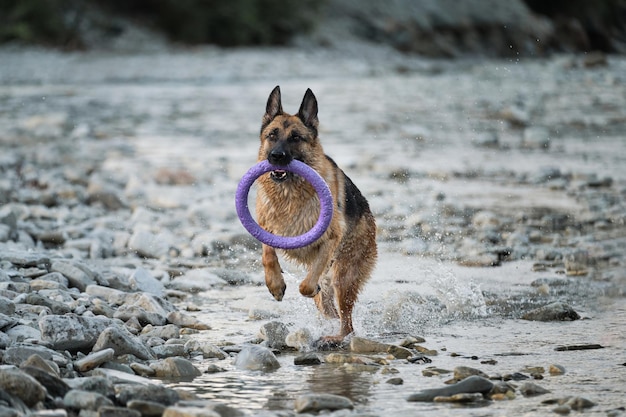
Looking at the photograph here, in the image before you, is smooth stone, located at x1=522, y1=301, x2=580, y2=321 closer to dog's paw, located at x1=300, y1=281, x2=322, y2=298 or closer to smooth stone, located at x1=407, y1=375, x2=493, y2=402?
dog's paw, located at x1=300, y1=281, x2=322, y2=298

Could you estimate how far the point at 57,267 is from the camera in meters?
7.38

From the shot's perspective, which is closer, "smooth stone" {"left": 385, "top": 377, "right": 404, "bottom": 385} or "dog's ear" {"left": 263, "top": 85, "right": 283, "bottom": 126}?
"smooth stone" {"left": 385, "top": 377, "right": 404, "bottom": 385}

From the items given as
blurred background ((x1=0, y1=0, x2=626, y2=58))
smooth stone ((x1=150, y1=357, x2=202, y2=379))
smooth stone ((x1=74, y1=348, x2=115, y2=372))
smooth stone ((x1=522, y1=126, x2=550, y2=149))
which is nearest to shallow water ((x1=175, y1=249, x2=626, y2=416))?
smooth stone ((x1=150, y1=357, x2=202, y2=379))

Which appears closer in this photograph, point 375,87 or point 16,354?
point 16,354

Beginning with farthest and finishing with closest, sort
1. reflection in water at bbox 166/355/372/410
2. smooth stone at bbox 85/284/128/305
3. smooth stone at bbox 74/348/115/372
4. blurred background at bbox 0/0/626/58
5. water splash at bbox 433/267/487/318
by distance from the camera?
blurred background at bbox 0/0/626/58 → water splash at bbox 433/267/487/318 → smooth stone at bbox 85/284/128/305 → smooth stone at bbox 74/348/115/372 → reflection in water at bbox 166/355/372/410

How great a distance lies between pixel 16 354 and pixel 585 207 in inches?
321

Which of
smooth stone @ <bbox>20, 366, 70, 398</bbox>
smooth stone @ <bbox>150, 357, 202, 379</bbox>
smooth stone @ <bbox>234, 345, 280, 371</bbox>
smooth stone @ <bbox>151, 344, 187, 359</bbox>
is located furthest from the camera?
smooth stone @ <bbox>151, 344, 187, 359</bbox>

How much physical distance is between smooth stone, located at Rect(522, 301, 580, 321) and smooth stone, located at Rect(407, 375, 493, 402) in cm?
207

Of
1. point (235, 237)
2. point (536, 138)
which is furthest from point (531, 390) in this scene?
point (536, 138)

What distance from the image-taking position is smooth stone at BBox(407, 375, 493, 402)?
16.6 ft

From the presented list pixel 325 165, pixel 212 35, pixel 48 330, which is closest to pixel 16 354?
pixel 48 330

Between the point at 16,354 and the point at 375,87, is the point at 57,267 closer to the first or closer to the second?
the point at 16,354

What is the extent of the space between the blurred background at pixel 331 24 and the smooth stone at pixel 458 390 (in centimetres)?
3293

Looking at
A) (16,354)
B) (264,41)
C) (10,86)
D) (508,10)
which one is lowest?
(16,354)
